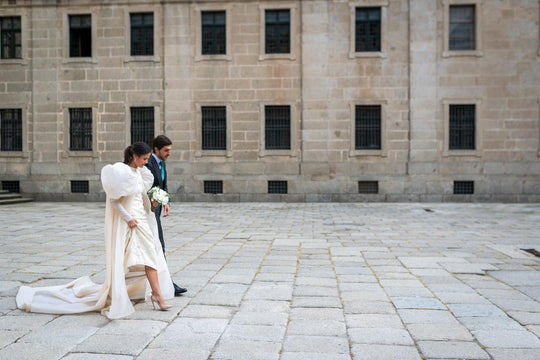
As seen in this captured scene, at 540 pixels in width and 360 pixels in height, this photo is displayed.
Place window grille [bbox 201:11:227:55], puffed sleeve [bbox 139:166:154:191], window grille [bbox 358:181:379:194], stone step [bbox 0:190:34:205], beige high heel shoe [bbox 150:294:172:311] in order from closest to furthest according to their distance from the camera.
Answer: beige high heel shoe [bbox 150:294:172:311] → puffed sleeve [bbox 139:166:154:191] → stone step [bbox 0:190:34:205] → window grille [bbox 358:181:379:194] → window grille [bbox 201:11:227:55]

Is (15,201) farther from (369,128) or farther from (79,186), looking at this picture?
(369,128)

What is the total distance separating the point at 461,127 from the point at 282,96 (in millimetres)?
7254

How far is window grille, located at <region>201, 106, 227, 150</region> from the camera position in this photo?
65.2 ft

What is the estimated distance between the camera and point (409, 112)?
1909 cm

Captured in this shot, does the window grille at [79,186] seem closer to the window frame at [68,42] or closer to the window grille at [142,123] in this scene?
the window grille at [142,123]

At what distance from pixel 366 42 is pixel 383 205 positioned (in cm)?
668

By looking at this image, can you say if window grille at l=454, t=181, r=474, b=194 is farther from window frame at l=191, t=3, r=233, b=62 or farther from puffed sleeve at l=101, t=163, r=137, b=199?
puffed sleeve at l=101, t=163, r=137, b=199

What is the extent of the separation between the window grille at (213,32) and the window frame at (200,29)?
0.64ft

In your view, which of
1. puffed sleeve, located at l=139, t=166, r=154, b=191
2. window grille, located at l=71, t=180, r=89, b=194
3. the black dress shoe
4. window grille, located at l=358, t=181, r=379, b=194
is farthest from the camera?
window grille, located at l=71, t=180, r=89, b=194

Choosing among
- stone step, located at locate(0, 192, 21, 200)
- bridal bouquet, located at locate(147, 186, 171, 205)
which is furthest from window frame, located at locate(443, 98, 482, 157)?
stone step, located at locate(0, 192, 21, 200)

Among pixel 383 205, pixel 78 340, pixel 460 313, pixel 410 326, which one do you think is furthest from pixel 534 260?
pixel 383 205

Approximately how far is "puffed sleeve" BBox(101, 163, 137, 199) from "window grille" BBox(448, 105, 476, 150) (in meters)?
16.7

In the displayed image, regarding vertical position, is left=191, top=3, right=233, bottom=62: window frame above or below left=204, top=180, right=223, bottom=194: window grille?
above

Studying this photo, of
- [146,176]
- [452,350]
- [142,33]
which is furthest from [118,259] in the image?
[142,33]
